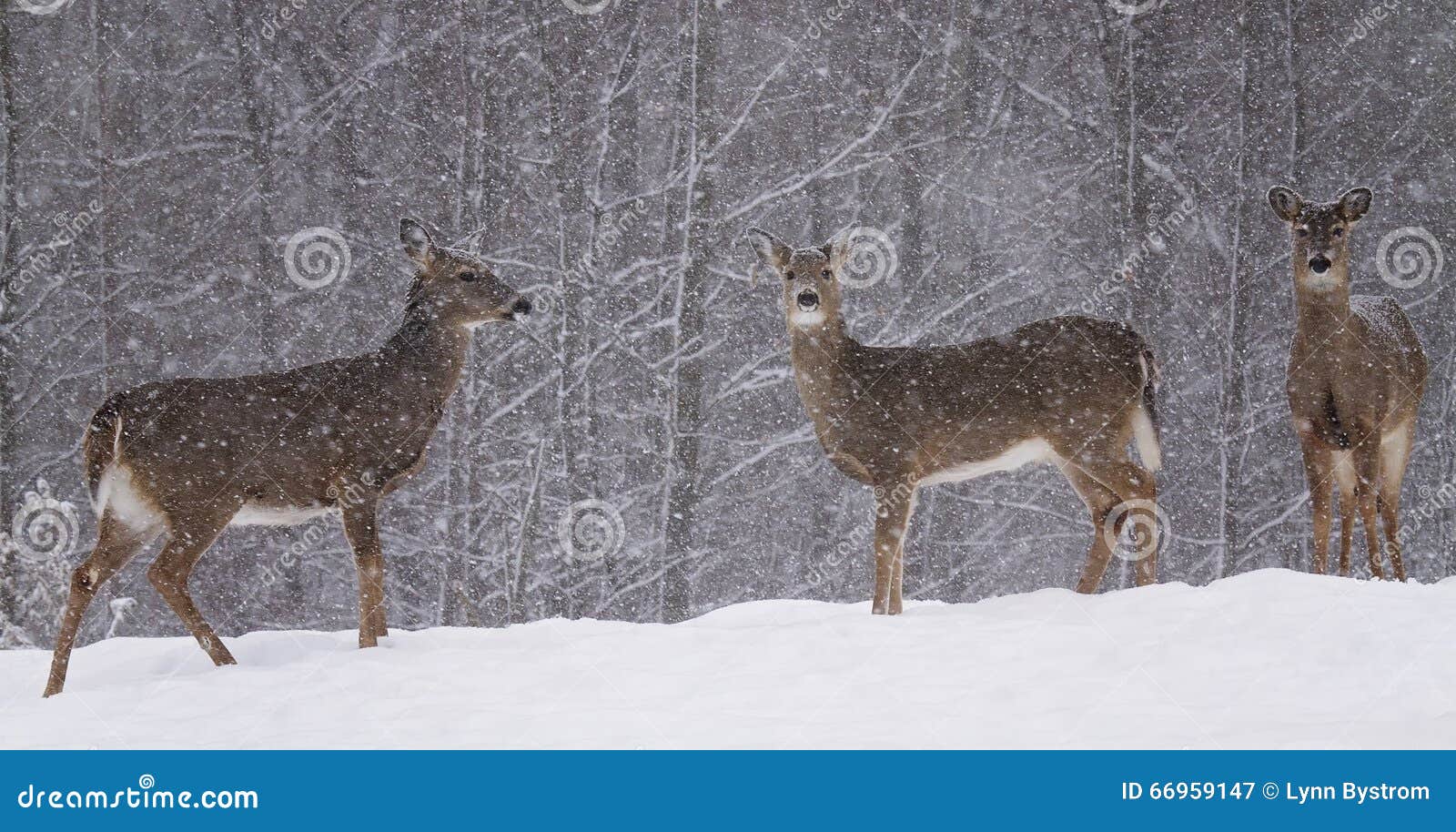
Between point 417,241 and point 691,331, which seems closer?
point 417,241

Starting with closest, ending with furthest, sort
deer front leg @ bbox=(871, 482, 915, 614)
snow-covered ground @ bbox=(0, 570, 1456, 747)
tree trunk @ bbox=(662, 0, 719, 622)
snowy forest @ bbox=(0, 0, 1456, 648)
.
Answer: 1. snow-covered ground @ bbox=(0, 570, 1456, 747)
2. deer front leg @ bbox=(871, 482, 915, 614)
3. tree trunk @ bbox=(662, 0, 719, 622)
4. snowy forest @ bbox=(0, 0, 1456, 648)

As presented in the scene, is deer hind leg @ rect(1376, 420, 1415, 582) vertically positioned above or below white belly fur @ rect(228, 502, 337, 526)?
above

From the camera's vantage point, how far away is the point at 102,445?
5.08 meters

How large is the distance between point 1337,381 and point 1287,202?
0.87 metres

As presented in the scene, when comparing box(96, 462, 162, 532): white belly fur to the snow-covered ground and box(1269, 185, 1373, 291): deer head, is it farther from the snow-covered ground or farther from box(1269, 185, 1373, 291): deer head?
box(1269, 185, 1373, 291): deer head

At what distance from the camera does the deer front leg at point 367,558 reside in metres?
5.25

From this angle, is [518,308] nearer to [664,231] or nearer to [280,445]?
[280,445]

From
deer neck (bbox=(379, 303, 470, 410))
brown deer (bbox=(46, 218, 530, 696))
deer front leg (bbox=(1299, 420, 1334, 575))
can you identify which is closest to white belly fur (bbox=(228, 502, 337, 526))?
brown deer (bbox=(46, 218, 530, 696))

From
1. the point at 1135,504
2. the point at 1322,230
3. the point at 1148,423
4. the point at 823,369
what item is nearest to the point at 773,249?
the point at 823,369

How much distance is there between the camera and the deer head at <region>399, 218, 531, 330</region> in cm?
569

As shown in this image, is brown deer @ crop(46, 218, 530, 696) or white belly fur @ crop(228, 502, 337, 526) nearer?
brown deer @ crop(46, 218, 530, 696)

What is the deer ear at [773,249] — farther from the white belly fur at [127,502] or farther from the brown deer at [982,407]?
the white belly fur at [127,502]

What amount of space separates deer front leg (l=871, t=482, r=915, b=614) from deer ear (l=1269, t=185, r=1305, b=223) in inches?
86.9

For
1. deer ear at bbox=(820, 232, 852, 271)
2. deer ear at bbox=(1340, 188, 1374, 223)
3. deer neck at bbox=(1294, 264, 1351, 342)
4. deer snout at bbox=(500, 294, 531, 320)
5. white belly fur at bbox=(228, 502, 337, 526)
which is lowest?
white belly fur at bbox=(228, 502, 337, 526)
